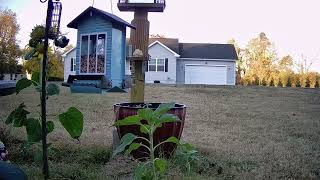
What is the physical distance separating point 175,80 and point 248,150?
28.6 meters

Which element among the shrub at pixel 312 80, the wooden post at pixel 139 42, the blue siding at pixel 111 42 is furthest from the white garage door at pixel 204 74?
the blue siding at pixel 111 42

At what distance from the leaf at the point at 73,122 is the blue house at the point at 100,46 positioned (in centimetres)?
167

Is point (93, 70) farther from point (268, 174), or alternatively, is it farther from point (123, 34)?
point (268, 174)

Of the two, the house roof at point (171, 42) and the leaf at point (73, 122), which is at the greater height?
the house roof at point (171, 42)

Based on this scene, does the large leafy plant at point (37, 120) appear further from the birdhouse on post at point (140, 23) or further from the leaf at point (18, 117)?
the birdhouse on post at point (140, 23)

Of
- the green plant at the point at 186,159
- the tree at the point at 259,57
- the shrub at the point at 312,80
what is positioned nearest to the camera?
the green plant at the point at 186,159

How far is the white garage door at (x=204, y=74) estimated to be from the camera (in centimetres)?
3500

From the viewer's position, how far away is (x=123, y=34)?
5000 mm

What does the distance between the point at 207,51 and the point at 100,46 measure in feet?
105

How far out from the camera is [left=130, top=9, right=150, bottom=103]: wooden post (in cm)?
550

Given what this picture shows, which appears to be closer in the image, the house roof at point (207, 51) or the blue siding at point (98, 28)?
the blue siding at point (98, 28)

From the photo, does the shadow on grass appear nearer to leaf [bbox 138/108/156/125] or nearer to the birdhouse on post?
leaf [bbox 138/108/156/125]

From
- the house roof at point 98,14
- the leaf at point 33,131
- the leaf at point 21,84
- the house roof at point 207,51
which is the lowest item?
the leaf at point 33,131

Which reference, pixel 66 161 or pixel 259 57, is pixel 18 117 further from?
pixel 259 57
